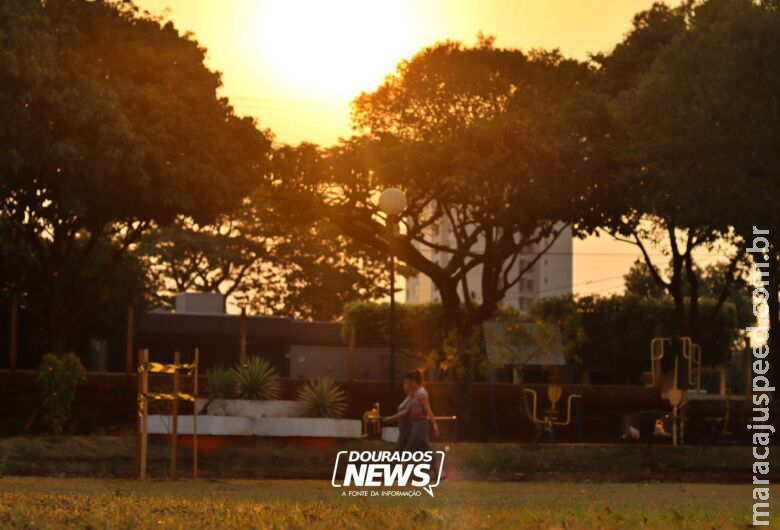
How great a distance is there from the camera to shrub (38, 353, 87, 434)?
33.6m

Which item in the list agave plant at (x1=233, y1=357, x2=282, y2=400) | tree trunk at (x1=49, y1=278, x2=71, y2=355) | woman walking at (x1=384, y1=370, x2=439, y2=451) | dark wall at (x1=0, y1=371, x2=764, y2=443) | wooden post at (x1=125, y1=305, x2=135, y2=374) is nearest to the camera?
woman walking at (x1=384, y1=370, x2=439, y2=451)

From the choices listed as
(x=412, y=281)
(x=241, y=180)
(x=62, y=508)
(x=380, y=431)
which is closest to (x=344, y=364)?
(x=241, y=180)

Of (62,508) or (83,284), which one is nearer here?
(62,508)

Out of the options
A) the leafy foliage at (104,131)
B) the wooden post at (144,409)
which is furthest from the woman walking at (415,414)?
the leafy foliage at (104,131)

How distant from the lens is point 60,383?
3378 cm

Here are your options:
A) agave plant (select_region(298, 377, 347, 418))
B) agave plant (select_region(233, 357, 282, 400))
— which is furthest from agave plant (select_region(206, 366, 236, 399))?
agave plant (select_region(298, 377, 347, 418))

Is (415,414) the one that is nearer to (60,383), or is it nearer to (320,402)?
(320,402)

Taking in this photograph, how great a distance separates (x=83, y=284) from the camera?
151 ft

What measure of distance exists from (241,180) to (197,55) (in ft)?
12.9

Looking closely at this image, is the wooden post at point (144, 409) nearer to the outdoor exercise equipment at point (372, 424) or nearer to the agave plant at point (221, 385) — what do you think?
the agave plant at point (221, 385)

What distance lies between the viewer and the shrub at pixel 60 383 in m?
33.6

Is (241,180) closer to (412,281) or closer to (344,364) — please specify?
(344,364)

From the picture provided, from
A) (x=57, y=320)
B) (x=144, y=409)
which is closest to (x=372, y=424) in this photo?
(x=144, y=409)

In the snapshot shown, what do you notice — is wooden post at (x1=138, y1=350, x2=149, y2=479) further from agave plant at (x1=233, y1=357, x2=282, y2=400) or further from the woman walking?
agave plant at (x1=233, y1=357, x2=282, y2=400)
